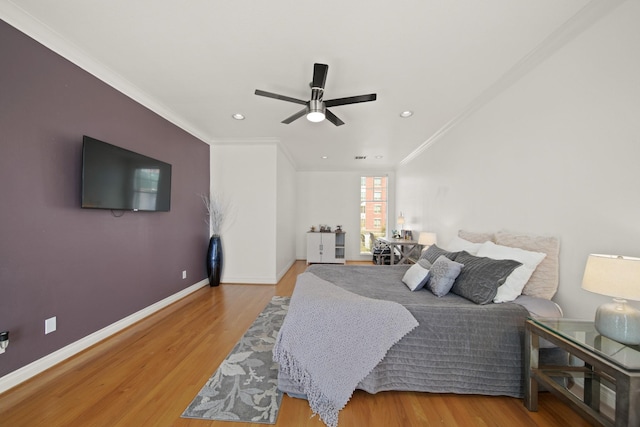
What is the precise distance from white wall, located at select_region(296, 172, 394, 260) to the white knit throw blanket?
212 inches

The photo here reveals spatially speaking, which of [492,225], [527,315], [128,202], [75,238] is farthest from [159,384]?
[492,225]

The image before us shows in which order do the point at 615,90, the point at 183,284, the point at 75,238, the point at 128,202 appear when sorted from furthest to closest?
the point at 183,284 → the point at 128,202 → the point at 75,238 → the point at 615,90

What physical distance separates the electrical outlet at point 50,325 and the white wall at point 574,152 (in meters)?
3.98

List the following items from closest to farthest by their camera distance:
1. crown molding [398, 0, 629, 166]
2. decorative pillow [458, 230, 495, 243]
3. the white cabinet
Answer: crown molding [398, 0, 629, 166], decorative pillow [458, 230, 495, 243], the white cabinet

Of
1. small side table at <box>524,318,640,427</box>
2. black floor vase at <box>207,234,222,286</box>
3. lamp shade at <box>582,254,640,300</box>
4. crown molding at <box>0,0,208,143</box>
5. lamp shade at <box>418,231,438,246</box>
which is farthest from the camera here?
black floor vase at <box>207,234,222,286</box>

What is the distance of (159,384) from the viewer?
1784 millimetres

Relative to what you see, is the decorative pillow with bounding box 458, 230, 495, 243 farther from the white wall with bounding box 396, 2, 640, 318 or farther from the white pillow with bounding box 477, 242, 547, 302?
the white pillow with bounding box 477, 242, 547, 302

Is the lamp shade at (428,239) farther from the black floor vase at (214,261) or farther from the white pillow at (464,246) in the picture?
the black floor vase at (214,261)

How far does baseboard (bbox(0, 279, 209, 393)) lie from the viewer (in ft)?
5.65

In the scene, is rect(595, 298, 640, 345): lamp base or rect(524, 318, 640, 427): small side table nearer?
rect(524, 318, 640, 427): small side table

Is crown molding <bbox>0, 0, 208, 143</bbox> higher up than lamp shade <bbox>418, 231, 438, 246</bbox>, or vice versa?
crown molding <bbox>0, 0, 208, 143</bbox>

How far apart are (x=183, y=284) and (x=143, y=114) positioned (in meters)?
2.37

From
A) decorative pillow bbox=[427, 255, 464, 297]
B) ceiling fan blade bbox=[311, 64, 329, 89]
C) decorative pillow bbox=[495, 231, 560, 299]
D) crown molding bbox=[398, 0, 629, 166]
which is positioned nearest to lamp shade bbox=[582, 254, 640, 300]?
decorative pillow bbox=[495, 231, 560, 299]

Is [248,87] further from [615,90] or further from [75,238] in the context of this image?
[615,90]
